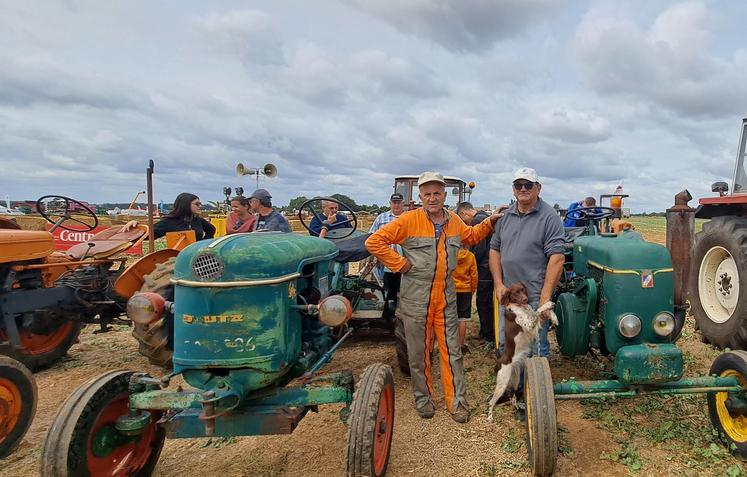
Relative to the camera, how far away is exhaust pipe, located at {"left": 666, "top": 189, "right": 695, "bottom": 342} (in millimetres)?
3098

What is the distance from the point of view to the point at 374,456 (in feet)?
7.93

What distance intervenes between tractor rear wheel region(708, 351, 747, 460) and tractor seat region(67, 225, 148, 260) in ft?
16.9

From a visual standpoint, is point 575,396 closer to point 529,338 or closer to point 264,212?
point 529,338

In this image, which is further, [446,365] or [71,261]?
[71,261]

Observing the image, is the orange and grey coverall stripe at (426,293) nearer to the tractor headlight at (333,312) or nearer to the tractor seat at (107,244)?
the tractor headlight at (333,312)

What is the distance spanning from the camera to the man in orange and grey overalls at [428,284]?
3.47 m

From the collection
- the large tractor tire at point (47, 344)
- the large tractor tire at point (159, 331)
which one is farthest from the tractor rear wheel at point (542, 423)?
the large tractor tire at point (47, 344)

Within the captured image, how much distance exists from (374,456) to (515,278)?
1.69 metres

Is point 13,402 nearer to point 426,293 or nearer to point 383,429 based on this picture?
point 383,429

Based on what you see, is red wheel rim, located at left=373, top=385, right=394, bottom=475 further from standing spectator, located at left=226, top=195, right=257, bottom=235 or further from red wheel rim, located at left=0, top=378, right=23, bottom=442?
standing spectator, located at left=226, top=195, right=257, bottom=235

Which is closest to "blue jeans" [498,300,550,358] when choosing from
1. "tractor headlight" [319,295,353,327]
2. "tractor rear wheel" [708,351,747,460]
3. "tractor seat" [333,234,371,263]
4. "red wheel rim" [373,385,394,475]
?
"tractor rear wheel" [708,351,747,460]

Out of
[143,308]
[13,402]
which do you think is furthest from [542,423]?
[13,402]

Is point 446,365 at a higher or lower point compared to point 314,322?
lower

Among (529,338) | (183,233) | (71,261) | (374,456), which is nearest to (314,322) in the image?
(374,456)
